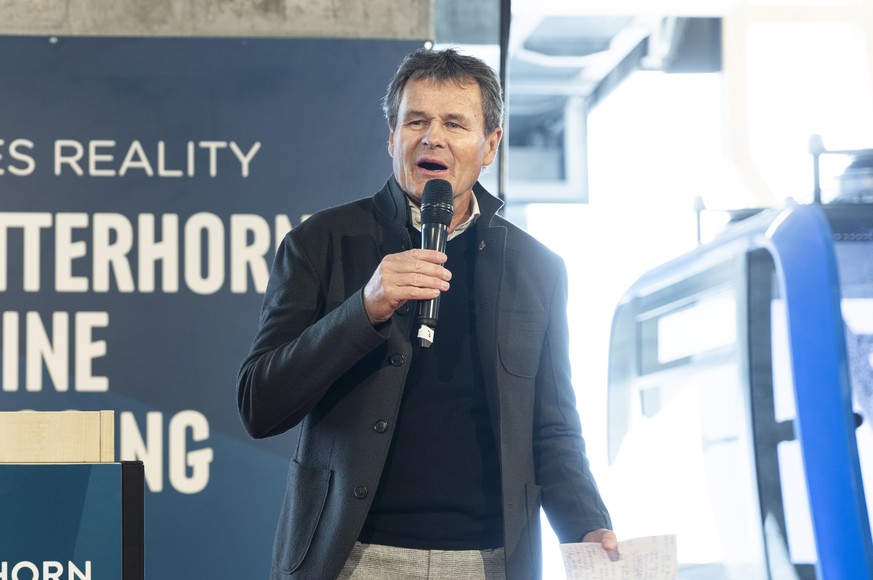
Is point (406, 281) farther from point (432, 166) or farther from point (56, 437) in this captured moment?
point (56, 437)

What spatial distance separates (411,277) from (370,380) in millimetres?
248

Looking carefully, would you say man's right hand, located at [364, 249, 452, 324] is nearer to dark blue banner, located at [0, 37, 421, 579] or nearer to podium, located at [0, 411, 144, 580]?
podium, located at [0, 411, 144, 580]

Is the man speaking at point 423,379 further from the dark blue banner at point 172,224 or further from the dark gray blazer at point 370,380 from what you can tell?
the dark blue banner at point 172,224

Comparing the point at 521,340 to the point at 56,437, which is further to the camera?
the point at 521,340

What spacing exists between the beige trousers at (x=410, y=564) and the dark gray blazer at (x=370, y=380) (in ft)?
Answer: 0.15

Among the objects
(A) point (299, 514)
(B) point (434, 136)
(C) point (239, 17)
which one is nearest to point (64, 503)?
(A) point (299, 514)

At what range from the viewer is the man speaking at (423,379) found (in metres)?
1.49

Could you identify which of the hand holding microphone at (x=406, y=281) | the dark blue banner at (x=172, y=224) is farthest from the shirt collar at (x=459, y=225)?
the dark blue banner at (x=172, y=224)

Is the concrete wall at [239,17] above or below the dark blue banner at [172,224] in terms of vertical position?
above

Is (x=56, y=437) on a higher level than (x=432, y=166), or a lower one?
lower

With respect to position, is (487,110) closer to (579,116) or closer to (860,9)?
(860,9)

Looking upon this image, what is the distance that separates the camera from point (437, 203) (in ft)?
5.12

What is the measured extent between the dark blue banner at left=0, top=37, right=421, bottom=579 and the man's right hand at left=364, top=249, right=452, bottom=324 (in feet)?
6.12

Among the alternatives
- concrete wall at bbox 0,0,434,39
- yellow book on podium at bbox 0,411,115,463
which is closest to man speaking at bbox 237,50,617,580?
yellow book on podium at bbox 0,411,115,463
